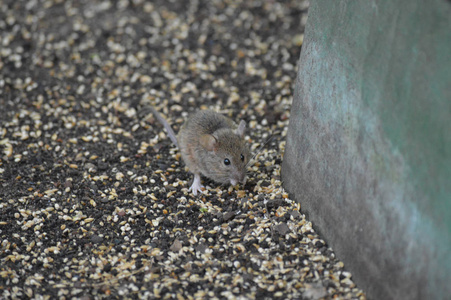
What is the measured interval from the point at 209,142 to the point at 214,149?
88 mm

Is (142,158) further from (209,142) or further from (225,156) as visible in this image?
(225,156)

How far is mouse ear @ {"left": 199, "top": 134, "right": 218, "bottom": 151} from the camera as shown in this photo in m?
5.59

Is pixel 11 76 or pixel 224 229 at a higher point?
pixel 11 76

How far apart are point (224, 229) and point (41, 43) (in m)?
4.84

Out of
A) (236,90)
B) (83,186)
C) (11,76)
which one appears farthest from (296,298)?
(11,76)

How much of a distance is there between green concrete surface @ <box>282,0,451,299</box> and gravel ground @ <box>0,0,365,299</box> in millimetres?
458

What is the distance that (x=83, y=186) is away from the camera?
5738mm

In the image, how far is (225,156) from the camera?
18.4 ft

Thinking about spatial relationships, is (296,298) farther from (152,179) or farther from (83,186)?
(83,186)

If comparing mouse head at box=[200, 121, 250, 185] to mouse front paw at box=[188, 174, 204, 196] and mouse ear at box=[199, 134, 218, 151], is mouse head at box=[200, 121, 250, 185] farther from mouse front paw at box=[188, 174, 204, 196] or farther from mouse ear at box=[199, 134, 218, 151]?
mouse front paw at box=[188, 174, 204, 196]

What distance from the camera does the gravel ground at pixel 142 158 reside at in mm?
4562

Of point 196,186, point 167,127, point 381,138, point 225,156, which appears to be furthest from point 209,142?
point 381,138

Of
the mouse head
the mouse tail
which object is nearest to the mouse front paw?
the mouse head

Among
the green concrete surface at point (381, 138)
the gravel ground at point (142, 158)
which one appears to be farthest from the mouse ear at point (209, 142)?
the green concrete surface at point (381, 138)
